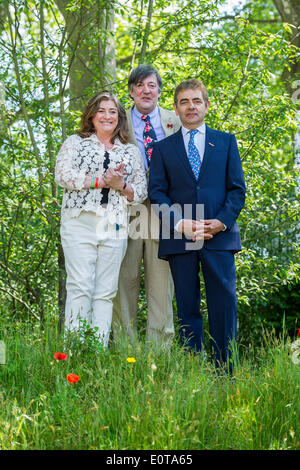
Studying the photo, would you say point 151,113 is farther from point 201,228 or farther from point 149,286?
point 149,286

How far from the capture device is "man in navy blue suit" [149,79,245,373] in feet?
13.0

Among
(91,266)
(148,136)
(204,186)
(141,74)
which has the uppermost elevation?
(141,74)

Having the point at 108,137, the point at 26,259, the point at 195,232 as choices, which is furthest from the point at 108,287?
the point at 26,259

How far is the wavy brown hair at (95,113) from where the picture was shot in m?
4.17

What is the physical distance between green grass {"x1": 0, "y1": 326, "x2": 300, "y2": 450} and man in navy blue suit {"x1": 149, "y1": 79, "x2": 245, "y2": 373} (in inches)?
23.5

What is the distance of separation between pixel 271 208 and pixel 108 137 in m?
→ 2.80

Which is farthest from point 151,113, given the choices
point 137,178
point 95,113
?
point 137,178

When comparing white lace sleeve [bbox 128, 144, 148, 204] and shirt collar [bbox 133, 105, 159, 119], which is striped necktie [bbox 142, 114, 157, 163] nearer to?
shirt collar [bbox 133, 105, 159, 119]

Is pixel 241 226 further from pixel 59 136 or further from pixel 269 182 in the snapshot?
pixel 59 136

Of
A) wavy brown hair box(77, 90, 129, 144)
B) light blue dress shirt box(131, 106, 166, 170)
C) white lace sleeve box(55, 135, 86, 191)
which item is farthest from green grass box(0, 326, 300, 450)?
light blue dress shirt box(131, 106, 166, 170)

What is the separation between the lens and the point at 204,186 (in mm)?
4035

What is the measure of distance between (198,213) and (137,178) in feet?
1.69

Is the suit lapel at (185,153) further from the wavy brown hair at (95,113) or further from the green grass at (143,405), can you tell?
the green grass at (143,405)

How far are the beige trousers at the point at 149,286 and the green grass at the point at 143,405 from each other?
964 millimetres
